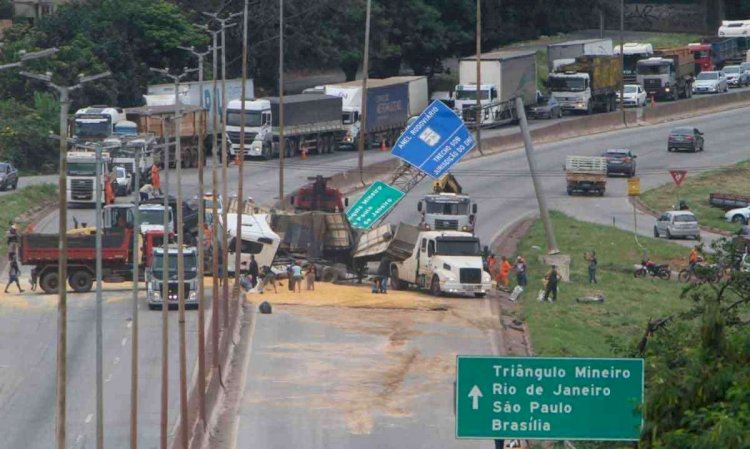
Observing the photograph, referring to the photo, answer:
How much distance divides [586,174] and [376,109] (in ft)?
51.0

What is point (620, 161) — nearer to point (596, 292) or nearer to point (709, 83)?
point (596, 292)

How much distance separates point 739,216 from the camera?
243ft

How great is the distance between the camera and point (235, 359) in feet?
154

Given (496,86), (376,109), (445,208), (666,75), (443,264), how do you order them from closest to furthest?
(443,264) → (445,208) → (376,109) → (496,86) → (666,75)

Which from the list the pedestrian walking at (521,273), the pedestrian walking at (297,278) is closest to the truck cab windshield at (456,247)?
the pedestrian walking at (521,273)

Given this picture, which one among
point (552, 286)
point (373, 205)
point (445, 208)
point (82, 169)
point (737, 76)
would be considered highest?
point (737, 76)

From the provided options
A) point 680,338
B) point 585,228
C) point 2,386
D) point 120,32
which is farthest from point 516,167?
point 680,338

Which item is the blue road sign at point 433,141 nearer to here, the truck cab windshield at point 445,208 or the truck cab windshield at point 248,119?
the truck cab windshield at point 445,208

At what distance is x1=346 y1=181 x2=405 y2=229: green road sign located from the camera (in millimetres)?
58756

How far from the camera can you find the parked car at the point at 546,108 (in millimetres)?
99500

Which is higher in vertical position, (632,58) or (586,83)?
(632,58)

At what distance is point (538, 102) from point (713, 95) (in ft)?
43.3

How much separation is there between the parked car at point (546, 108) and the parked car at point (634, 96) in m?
6.34

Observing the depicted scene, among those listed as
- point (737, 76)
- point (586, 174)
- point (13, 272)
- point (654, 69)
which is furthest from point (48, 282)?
point (737, 76)
